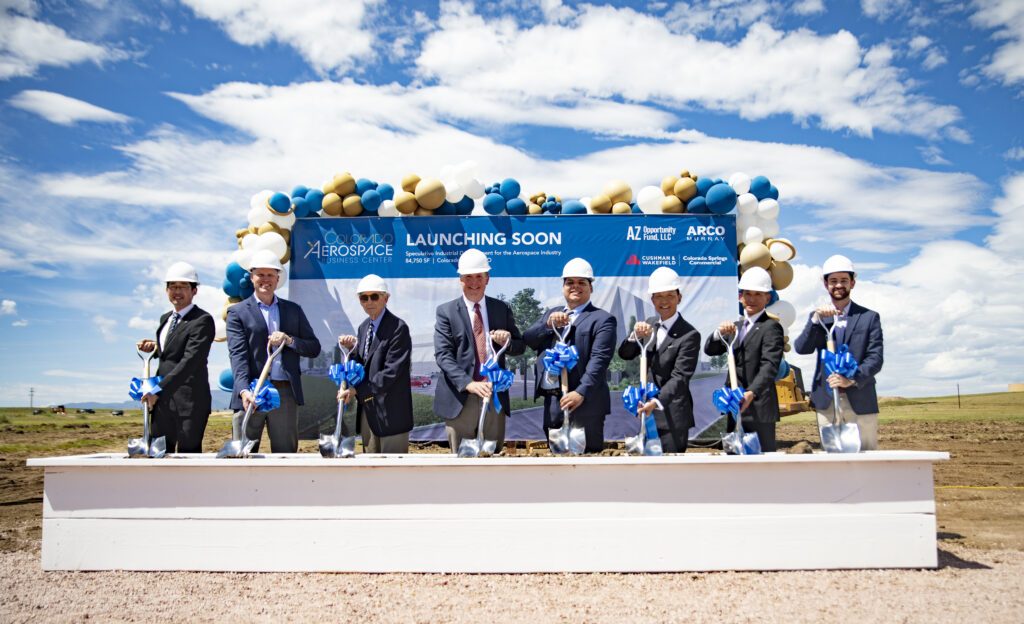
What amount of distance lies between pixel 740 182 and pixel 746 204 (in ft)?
0.96

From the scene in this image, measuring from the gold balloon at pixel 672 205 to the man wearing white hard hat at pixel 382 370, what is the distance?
405 cm

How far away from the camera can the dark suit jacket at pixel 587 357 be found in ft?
13.8

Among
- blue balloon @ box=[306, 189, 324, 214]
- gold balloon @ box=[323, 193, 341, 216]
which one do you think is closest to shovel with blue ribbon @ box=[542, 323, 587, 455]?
gold balloon @ box=[323, 193, 341, 216]

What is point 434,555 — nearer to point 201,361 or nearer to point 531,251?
point 201,361

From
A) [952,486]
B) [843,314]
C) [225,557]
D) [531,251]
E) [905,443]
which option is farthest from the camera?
[905,443]

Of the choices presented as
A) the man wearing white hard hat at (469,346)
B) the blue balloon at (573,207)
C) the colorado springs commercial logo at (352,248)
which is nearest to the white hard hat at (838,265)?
the man wearing white hard hat at (469,346)

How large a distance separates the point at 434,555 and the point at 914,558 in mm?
2454

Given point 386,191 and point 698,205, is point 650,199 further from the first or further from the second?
point 386,191

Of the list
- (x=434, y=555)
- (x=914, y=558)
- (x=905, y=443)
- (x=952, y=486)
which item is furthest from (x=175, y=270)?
(x=905, y=443)

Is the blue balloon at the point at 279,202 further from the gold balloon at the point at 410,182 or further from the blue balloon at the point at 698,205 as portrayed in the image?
the blue balloon at the point at 698,205

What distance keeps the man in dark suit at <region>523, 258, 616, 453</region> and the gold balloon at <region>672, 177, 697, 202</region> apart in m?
3.55

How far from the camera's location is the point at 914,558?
3670 millimetres

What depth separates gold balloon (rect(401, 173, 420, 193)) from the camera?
25.1ft

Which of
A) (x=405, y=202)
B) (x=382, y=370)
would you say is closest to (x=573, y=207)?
(x=405, y=202)
